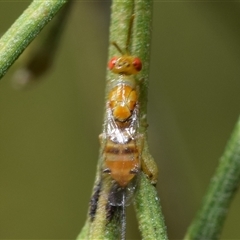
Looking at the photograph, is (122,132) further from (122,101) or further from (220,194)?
(220,194)

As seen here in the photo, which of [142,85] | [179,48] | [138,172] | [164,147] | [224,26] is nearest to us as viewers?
[138,172]

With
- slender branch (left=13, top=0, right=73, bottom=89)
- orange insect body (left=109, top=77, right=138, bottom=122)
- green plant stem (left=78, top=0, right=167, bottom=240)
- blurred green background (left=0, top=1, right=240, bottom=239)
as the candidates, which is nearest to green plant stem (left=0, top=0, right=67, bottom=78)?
green plant stem (left=78, top=0, right=167, bottom=240)

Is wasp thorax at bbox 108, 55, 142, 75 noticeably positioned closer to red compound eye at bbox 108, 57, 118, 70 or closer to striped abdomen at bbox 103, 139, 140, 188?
red compound eye at bbox 108, 57, 118, 70

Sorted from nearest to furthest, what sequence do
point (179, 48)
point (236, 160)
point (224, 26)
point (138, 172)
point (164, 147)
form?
point (236, 160)
point (138, 172)
point (164, 147)
point (224, 26)
point (179, 48)

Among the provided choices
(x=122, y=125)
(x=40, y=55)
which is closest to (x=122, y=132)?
(x=122, y=125)

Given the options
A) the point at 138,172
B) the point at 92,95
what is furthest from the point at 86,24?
the point at 138,172

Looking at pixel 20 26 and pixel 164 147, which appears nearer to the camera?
pixel 20 26

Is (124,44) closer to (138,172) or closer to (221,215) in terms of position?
(138,172)
